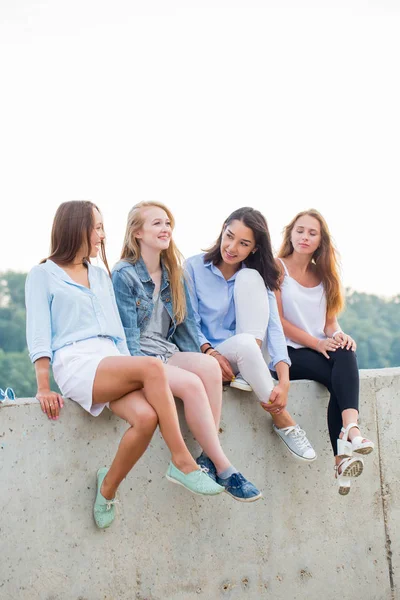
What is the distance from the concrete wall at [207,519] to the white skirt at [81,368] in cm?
9

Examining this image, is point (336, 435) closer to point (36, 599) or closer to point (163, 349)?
point (163, 349)

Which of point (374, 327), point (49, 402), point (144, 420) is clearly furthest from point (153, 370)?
point (374, 327)

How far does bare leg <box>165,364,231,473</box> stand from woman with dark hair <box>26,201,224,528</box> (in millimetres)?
159

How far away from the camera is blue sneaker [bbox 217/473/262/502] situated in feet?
9.89

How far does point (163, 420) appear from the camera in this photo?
2922 millimetres

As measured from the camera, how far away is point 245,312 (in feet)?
12.0

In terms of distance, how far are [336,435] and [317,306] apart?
0.80 m

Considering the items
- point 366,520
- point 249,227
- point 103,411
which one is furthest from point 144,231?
point 366,520

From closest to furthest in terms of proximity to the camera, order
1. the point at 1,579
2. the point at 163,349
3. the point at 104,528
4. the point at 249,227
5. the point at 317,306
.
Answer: the point at 1,579 → the point at 104,528 → the point at 163,349 → the point at 249,227 → the point at 317,306

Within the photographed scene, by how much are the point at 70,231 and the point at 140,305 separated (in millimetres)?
461

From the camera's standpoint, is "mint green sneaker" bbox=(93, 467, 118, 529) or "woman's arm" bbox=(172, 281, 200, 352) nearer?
"mint green sneaker" bbox=(93, 467, 118, 529)

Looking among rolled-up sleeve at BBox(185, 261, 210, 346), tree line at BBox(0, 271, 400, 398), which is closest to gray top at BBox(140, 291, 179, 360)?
rolled-up sleeve at BBox(185, 261, 210, 346)

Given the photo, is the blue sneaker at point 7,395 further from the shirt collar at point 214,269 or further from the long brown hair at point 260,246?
the long brown hair at point 260,246

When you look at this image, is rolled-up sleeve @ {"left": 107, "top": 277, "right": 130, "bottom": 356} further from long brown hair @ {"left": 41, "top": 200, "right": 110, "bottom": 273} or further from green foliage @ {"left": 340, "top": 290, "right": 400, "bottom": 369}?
green foliage @ {"left": 340, "top": 290, "right": 400, "bottom": 369}
